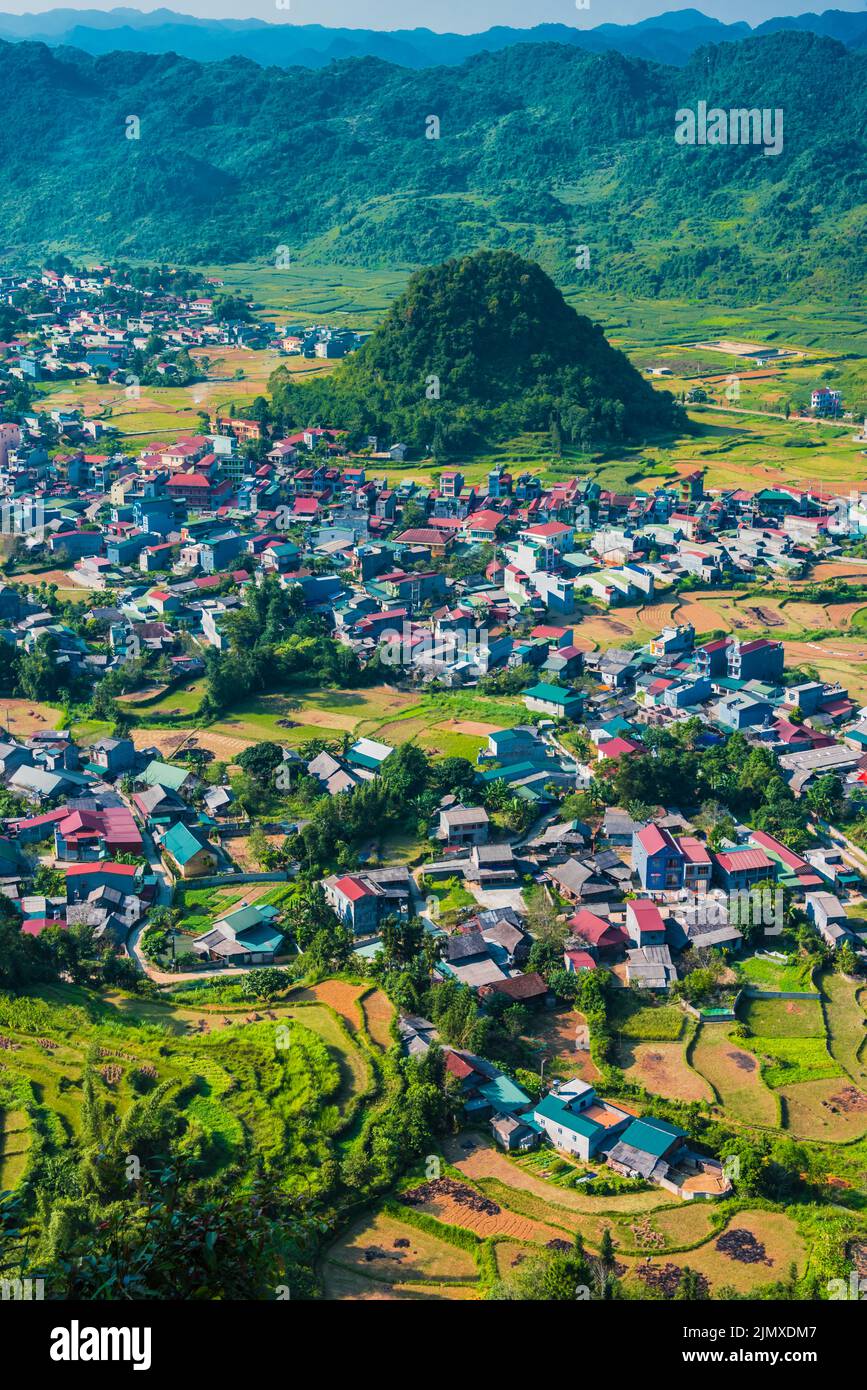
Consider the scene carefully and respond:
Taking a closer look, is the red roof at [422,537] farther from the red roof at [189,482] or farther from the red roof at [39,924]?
the red roof at [39,924]

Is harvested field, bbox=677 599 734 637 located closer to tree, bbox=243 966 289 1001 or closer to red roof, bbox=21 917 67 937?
tree, bbox=243 966 289 1001

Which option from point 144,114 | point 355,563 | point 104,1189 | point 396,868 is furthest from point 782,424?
point 144,114

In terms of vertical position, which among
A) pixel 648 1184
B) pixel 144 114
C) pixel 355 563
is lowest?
pixel 648 1184

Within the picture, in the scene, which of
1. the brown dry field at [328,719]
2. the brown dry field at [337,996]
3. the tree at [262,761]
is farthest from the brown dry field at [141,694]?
the brown dry field at [337,996]

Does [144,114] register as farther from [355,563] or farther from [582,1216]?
[582,1216]

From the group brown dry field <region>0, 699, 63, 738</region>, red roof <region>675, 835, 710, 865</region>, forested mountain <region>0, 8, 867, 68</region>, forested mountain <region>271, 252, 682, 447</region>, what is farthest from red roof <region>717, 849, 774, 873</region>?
forested mountain <region>0, 8, 867, 68</region>

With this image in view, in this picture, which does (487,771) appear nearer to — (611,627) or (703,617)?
(611,627)
